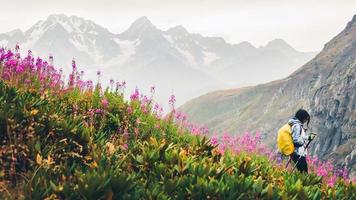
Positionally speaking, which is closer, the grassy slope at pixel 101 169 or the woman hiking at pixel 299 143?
the grassy slope at pixel 101 169

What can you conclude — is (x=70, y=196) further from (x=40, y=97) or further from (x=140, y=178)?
(x=40, y=97)

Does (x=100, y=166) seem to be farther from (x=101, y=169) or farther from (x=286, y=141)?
(x=286, y=141)

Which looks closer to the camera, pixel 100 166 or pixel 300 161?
pixel 100 166

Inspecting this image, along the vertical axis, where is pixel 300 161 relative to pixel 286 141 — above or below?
below

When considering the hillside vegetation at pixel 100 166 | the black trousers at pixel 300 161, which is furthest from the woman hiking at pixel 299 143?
the hillside vegetation at pixel 100 166

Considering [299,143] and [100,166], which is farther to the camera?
[299,143]

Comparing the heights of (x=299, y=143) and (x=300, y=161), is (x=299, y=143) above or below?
above

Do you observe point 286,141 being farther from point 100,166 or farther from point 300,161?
point 100,166

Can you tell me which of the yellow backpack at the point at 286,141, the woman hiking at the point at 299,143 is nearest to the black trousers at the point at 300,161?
the woman hiking at the point at 299,143

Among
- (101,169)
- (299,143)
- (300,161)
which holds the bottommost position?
(300,161)

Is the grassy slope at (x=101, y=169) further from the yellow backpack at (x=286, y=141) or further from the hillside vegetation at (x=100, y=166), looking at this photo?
the yellow backpack at (x=286, y=141)

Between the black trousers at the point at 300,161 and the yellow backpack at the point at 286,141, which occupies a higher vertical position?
the yellow backpack at the point at 286,141

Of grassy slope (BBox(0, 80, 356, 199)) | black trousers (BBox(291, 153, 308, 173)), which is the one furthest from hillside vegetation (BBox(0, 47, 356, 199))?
black trousers (BBox(291, 153, 308, 173))

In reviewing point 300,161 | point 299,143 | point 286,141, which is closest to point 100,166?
point 286,141
